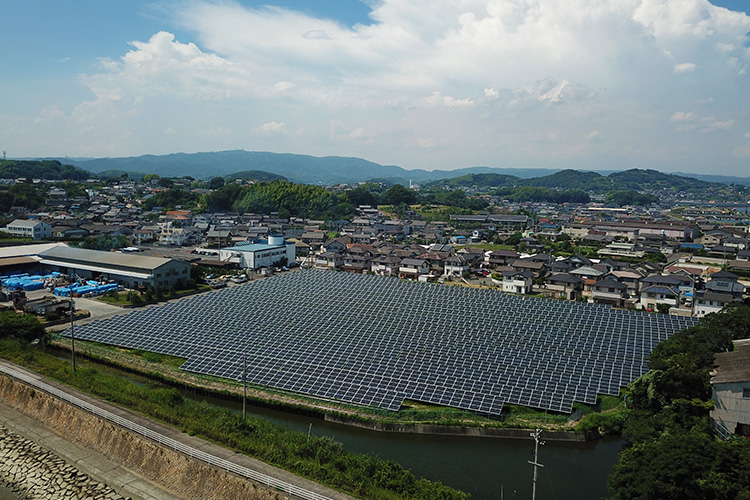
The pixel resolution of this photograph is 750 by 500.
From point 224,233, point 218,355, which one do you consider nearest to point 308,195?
point 224,233

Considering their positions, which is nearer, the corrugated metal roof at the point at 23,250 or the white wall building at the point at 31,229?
the corrugated metal roof at the point at 23,250

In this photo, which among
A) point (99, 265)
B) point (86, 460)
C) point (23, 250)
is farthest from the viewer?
point (23, 250)

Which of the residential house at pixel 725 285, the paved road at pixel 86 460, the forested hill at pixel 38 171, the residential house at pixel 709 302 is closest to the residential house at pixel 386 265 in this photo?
the residential house at pixel 709 302

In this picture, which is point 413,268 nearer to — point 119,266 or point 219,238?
point 119,266

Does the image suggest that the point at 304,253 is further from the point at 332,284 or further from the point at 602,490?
the point at 602,490

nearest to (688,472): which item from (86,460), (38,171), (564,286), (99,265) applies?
(86,460)

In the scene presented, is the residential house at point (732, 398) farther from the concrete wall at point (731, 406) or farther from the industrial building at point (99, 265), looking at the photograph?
the industrial building at point (99, 265)

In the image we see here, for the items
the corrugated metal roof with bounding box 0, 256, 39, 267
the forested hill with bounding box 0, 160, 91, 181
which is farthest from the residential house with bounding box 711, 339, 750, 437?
the forested hill with bounding box 0, 160, 91, 181
